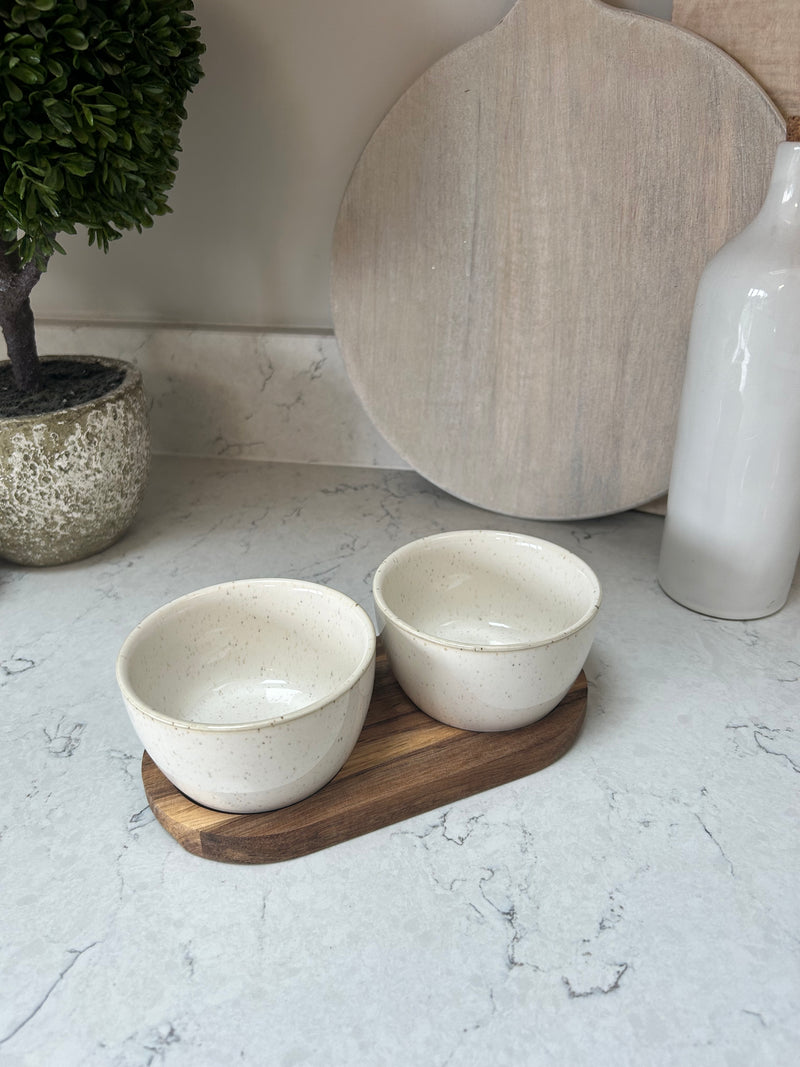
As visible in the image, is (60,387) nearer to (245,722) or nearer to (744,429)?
(245,722)

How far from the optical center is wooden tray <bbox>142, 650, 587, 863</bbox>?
51 cm

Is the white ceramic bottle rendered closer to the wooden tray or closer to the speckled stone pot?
the wooden tray

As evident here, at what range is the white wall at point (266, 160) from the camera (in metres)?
0.85

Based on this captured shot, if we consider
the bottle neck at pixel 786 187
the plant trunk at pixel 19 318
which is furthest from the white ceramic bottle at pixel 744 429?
the plant trunk at pixel 19 318

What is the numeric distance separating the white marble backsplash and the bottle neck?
460 mm

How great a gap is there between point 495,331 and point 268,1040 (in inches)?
24.4

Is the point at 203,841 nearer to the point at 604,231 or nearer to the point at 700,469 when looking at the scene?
the point at 700,469

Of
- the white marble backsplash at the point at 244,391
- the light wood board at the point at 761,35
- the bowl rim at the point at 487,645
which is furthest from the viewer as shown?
the white marble backsplash at the point at 244,391

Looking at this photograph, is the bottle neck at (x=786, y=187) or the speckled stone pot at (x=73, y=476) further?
the speckled stone pot at (x=73, y=476)

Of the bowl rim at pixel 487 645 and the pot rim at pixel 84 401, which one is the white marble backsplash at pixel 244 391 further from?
the bowl rim at pixel 487 645

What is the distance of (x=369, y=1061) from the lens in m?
0.41

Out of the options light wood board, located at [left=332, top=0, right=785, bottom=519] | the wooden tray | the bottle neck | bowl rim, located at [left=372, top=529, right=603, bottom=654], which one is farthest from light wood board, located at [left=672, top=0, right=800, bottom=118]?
the wooden tray

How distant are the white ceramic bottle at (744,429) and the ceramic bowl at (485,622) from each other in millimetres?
147

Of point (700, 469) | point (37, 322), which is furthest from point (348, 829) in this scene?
point (37, 322)
